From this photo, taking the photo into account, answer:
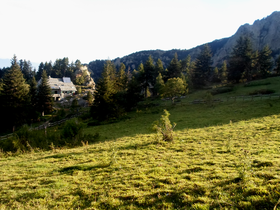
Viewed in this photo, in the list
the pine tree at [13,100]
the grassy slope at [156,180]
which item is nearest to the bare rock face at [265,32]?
the grassy slope at [156,180]

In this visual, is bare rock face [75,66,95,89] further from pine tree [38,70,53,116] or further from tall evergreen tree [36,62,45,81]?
pine tree [38,70,53,116]

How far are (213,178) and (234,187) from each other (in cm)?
112

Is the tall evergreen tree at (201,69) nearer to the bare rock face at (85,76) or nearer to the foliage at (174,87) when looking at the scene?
the foliage at (174,87)

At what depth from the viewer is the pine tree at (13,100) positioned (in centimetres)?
3934

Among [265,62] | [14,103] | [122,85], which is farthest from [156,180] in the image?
[265,62]

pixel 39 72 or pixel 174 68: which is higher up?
pixel 39 72

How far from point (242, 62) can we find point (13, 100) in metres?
75.4

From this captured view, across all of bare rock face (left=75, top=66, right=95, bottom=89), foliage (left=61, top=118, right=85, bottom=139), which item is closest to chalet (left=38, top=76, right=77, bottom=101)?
bare rock face (left=75, top=66, right=95, bottom=89)

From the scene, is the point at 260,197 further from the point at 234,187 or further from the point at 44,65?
the point at 44,65

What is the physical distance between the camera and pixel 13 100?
40.9 metres

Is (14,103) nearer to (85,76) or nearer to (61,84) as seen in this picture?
(61,84)

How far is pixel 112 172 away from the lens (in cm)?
849

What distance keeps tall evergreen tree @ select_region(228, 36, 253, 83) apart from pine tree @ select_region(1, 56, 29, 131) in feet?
228

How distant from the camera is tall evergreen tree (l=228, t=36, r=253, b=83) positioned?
2210 inches
